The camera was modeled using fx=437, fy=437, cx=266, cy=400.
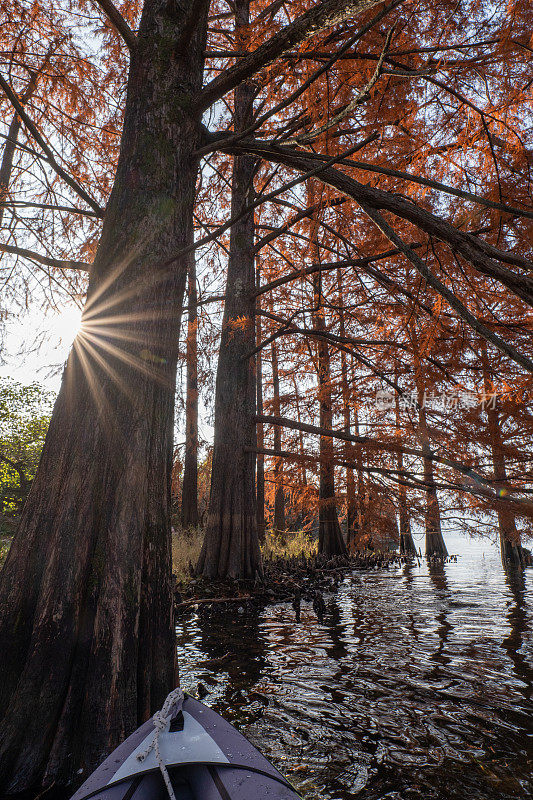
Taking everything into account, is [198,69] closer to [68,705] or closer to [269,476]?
[68,705]

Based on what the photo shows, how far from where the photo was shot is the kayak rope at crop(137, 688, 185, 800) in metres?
1.55

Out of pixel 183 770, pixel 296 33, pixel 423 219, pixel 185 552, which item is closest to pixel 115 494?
pixel 183 770

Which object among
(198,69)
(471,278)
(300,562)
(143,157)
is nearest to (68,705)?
(143,157)

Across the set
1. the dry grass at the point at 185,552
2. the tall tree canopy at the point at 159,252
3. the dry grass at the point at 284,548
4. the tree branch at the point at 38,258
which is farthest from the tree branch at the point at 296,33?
the dry grass at the point at 284,548

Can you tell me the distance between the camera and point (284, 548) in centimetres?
1406

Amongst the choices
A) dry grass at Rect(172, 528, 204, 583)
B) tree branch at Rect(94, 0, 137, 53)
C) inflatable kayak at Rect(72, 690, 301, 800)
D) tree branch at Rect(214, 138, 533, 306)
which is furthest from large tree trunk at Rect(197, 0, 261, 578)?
inflatable kayak at Rect(72, 690, 301, 800)

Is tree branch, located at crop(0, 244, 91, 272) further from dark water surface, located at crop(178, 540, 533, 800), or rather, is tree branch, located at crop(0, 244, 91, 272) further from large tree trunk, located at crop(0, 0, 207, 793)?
dark water surface, located at crop(178, 540, 533, 800)

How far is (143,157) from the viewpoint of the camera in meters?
3.30

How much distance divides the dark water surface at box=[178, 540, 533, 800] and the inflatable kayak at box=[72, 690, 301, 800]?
0.99m

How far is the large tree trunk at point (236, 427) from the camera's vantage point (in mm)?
8180

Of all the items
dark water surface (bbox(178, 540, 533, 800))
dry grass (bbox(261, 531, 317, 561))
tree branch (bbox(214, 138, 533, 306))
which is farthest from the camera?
dry grass (bbox(261, 531, 317, 561))

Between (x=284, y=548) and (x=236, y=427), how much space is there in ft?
23.0

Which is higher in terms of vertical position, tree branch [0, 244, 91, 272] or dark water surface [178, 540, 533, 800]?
tree branch [0, 244, 91, 272]

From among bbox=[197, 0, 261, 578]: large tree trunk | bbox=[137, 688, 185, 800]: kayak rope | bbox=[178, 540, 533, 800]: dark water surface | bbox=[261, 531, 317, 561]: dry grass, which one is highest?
bbox=[197, 0, 261, 578]: large tree trunk
